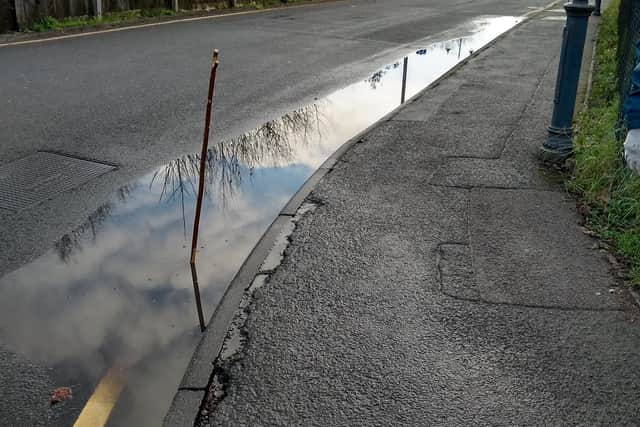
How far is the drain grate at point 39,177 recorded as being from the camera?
18.1ft

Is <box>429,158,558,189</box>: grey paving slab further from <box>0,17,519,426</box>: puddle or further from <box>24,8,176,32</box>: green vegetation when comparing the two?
<box>24,8,176,32</box>: green vegetation

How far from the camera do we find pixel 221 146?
712 centimetres

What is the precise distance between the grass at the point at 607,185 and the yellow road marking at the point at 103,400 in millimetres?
3161

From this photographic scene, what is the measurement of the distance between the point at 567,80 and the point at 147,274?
4169mm

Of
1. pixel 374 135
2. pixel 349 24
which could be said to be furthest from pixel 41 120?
pixel 349 24

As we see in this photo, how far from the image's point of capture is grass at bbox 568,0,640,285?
15.4ft

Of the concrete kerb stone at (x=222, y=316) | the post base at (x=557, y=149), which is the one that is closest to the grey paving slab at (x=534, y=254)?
the post base at (x=557, y=149)

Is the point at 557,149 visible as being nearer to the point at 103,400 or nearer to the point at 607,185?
the point at 607,185

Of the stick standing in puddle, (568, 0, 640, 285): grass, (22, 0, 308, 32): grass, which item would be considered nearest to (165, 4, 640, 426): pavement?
(568, 0, 640, 285): grass

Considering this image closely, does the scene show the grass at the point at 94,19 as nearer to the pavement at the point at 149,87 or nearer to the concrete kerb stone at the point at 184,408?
the pavement at the point at 149,87

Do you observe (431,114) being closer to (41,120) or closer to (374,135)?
(374,135)

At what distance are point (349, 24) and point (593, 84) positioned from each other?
10130mm

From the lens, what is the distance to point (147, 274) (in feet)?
14.7

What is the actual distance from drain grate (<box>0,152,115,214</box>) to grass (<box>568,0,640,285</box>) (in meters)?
4.32
